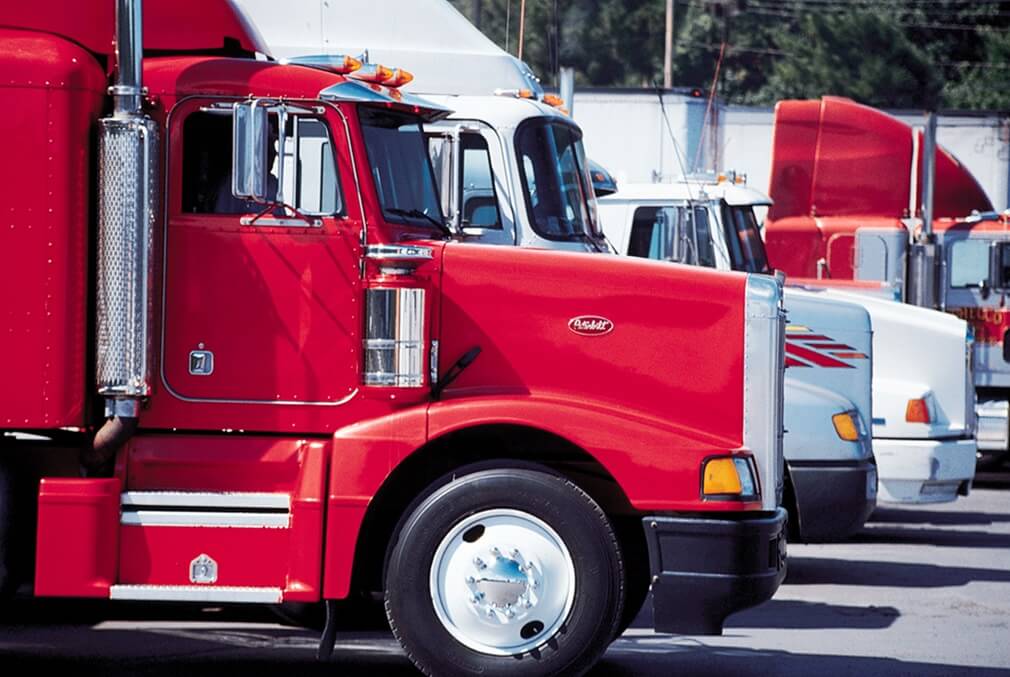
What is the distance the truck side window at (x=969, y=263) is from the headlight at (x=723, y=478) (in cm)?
1146

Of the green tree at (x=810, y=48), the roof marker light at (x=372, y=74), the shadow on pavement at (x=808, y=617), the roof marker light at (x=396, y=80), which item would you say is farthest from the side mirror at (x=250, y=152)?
the green tree at (x=810, y=48)

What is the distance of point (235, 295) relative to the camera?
8.65m

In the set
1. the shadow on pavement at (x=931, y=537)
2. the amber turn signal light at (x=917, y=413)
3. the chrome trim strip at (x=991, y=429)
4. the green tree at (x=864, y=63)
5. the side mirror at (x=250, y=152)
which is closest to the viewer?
the side mirror at (x=250, y=152)

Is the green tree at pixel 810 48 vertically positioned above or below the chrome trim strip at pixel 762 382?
above

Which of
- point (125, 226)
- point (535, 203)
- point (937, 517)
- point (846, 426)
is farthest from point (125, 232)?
point (937, 517)

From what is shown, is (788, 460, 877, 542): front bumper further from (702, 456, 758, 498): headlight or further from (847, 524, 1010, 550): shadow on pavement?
(702, 456, 758, 498): headlight

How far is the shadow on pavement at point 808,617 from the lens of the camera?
11.3m

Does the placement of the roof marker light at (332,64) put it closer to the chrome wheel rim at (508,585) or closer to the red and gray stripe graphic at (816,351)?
the chrome wheel rim at (508,585)

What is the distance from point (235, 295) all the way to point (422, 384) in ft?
3.07

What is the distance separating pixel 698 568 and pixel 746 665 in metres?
1.71

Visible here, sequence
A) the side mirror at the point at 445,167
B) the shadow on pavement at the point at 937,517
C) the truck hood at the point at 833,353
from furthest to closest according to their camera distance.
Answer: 1. the shadow on pavement at the point at 937,517
2. the truck hood at the point at 833,353
3. the side mirror at the point at 445,167

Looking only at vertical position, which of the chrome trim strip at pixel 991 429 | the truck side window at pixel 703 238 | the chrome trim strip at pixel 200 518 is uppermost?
the truck side window at pixel 703 238

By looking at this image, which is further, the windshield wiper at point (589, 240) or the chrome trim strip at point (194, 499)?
the windshield wiper at point (589, 240)

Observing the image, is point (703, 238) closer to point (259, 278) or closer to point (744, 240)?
point (744, 240)
